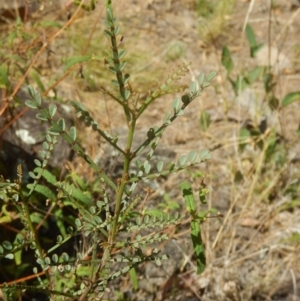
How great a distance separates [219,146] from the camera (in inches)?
102

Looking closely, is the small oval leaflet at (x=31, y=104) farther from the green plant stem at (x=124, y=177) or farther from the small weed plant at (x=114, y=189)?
the green plant stem at (x=124, y=177)

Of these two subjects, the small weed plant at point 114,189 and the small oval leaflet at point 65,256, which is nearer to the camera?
the small weed plant at point 114,189

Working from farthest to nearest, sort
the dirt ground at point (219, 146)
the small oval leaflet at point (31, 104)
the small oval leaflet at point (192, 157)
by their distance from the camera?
1. the dirt ground at point (219, 146)
2. the small oval leaflet at point (192, 157)
3. the small oval leaflet at point (31, 104)

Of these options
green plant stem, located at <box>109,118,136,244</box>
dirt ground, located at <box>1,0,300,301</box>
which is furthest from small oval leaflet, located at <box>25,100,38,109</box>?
dirt ground, located at <box>1,0,300,301</box>

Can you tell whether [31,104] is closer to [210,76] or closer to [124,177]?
[124,177]

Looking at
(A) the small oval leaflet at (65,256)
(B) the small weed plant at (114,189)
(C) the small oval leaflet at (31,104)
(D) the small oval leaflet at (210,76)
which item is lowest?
(A) the small oval leaflet at (65,256)

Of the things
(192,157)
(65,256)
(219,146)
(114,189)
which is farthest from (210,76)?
(219,146)

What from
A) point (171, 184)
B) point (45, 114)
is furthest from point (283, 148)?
point (45, 114)

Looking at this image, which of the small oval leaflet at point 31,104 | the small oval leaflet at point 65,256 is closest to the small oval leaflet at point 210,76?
the small oval leaflet at point 31,104

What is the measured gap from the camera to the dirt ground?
207 centimetres

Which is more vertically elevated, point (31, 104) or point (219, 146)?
point (219, 146)

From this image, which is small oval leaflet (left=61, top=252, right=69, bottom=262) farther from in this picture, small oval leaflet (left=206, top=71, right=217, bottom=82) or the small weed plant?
small oval leaflet (left=206, top=71, right=217, bottom=82)

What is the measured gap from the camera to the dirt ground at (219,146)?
2.07 meters

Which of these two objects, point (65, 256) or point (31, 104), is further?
point (65, 256)
